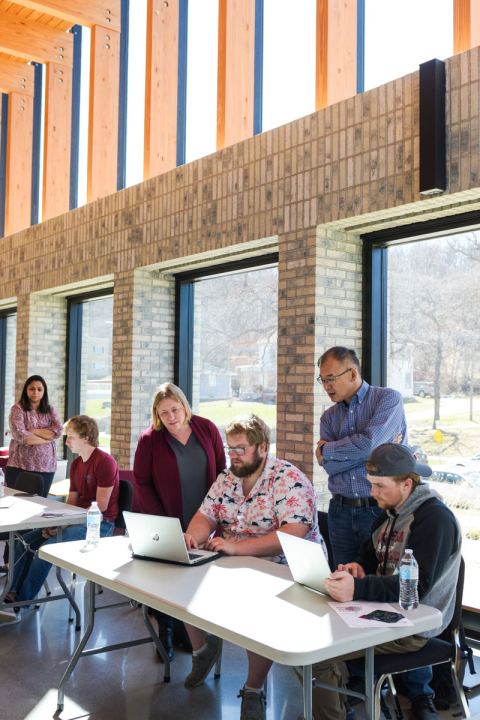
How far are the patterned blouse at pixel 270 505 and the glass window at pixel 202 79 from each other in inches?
155

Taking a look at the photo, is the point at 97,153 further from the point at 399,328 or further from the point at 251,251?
the point at 399,328

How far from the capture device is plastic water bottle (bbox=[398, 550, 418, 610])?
2.39 meters

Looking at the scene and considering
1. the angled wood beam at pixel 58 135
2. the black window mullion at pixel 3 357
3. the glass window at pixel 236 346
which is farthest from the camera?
the black window mullion at pixel 3 357

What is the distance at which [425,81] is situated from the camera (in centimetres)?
412

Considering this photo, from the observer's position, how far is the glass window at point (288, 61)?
213 inches

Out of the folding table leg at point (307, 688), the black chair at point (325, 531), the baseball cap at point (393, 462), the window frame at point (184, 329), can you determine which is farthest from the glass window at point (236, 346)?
the folding table leg at point (307, 688)

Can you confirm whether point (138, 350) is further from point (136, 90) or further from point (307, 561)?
point (307, 561)

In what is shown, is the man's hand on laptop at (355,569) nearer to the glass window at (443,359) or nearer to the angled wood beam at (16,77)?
the glass window at (443,359)

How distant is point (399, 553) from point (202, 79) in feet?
17.5

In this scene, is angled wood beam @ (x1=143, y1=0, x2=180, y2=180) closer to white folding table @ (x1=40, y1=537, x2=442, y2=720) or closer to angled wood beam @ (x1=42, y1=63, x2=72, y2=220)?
angled wood beam @ (x1=42, y1=63, x2=72, y2=220)

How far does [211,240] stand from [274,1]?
2.07 m

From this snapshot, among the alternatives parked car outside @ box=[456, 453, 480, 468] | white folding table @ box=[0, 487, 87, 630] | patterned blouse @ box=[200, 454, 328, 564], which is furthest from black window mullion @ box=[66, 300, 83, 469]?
patterned blouse @ box=[200, 454, 328, 564]

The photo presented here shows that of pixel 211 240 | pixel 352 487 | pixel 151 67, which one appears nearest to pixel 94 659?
pixel 352 487

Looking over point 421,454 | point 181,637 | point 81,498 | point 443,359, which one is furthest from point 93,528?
point 443,359
